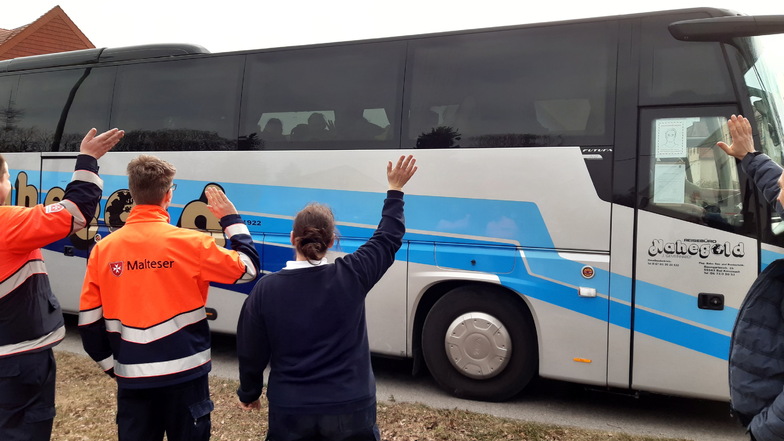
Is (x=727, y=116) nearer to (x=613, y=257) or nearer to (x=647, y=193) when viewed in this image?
(x=647, y=193)

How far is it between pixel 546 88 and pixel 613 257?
1575 mm

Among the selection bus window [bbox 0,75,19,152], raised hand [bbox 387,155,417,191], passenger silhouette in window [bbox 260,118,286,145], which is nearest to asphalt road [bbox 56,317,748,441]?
passenger silhouette in window [bbox 260,118,286,145]

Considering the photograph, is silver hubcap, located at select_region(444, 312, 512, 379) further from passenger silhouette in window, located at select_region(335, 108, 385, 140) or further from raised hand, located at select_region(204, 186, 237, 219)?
raised hand, located at select_region(204, 186, 237, 219)

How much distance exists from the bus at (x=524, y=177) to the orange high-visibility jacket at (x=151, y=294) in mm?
3039

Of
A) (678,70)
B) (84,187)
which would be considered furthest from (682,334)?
(84,187)

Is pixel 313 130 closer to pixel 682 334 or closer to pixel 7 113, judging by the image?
pixel 682 334

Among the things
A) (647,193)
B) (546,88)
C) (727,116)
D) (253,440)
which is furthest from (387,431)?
(727,116)

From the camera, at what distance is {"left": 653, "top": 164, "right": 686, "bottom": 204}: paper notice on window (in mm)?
4828

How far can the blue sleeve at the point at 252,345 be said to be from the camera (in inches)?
99.6

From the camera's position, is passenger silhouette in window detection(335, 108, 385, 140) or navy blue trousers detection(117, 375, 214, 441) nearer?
navy blue trousers detection(117, 375, 214, 441)

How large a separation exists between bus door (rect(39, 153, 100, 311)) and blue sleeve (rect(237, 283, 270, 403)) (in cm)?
561

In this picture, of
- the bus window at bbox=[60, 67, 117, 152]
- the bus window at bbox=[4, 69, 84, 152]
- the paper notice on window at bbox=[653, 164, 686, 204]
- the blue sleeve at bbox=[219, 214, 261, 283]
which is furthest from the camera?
the bus window at bbox=[4, 69, 84, 152]

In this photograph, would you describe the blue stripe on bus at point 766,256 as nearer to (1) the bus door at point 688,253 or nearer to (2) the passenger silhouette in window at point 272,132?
(1) the bus door at point 688,253

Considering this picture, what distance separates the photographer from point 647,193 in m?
4.92
